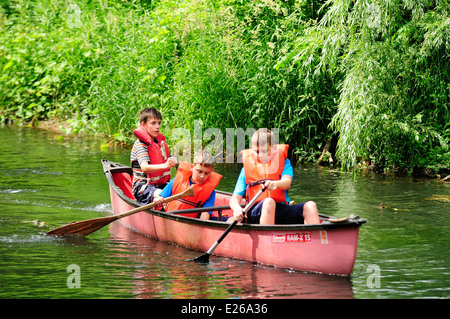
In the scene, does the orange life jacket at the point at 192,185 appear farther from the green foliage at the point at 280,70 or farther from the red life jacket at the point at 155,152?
the green foliage at the point at 280,70

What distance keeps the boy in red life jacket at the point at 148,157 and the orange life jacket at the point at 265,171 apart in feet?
4.23

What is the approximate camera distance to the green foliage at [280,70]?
27.7ft

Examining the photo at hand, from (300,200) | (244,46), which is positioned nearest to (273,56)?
(244,46)

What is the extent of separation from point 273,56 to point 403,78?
202 centimetres

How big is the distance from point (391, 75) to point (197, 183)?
3587 millimetres

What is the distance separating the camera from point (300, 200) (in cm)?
791

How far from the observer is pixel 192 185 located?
248 inches

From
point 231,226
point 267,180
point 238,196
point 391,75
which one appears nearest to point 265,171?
point 267,180

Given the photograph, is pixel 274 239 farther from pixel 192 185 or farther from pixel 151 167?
pixel 151 167

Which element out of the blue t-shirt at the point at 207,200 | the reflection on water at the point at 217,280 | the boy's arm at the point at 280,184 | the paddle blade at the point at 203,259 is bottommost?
the reflection on water at the point at 217,280

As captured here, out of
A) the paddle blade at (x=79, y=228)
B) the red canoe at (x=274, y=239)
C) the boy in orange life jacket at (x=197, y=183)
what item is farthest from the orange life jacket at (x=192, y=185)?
the paddle blade at (x=79, y=228)
